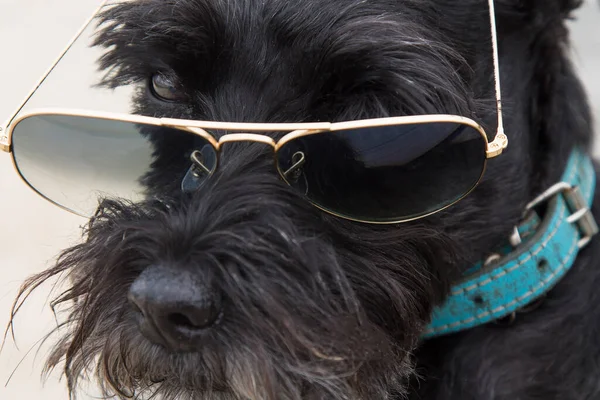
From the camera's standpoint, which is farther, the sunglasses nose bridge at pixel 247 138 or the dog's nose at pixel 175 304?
the sunglasses nose bridge at pixel 247 138

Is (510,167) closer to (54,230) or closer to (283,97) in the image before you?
(283,97)

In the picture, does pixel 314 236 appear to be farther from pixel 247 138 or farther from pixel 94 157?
pixel 94 157

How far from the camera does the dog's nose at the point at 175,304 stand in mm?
1677

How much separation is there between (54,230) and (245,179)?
3.19m

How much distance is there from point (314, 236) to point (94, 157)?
78 cm

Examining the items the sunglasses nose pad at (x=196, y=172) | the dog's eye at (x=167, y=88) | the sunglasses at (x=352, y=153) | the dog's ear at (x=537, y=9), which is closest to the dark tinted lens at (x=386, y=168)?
the sunglasses at (x=352, y=153)

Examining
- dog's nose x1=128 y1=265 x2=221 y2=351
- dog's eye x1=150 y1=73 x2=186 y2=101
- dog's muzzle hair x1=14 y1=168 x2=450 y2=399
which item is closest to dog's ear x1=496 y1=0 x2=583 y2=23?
dog's muzzle hair x1=14 y1=168 x2=450 y2=399

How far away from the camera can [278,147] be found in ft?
6.13

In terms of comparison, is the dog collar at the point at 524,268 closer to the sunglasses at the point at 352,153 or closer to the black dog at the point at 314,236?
the black dog at the point at 314,236

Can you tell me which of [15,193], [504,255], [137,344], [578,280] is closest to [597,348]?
[578,280]

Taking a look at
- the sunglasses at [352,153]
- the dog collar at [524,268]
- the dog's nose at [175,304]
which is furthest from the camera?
the dog collar at [524,268]

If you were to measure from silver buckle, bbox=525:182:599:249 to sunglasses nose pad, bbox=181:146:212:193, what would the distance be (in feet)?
3.19

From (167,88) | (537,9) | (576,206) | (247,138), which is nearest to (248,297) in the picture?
(247,138)

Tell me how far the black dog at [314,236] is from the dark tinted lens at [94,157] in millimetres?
26
